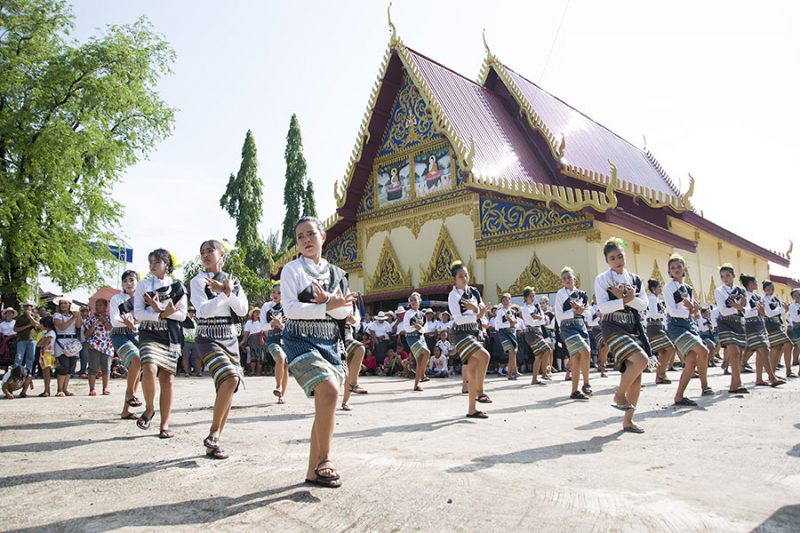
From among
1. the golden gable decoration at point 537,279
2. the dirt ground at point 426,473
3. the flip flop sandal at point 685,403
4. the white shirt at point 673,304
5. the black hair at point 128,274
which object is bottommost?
the dirt ground at point 426,473

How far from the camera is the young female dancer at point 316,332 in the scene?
360 centimetres

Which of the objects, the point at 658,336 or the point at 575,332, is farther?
the point at 658,336

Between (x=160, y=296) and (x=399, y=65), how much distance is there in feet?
56.0

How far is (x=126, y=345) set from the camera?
6.89 metres

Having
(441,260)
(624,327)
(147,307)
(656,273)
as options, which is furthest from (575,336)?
(441,260)

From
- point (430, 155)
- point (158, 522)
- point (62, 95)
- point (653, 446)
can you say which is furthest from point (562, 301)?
point (62, 95)

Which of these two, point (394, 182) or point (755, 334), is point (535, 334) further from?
point (394, 182)

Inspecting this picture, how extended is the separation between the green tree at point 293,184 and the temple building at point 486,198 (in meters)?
15.1

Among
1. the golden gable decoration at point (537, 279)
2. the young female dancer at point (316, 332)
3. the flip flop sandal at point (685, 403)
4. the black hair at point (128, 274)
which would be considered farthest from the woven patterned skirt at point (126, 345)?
the golden gable decoration at point (537, 279)

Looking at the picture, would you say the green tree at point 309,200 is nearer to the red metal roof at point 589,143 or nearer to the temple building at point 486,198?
the temple building at point 486,198

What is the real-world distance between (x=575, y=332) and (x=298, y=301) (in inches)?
237

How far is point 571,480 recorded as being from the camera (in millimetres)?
3627

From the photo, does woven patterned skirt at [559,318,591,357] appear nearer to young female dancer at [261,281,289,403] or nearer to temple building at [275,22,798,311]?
young female dancer at [261,281,289,403]

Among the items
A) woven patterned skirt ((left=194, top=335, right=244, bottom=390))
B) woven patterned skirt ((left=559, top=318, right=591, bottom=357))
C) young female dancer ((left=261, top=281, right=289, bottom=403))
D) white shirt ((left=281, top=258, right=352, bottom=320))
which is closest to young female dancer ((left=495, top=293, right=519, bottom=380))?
woven patterned skirt ((left=559, top=318, right=591, bottom=357))
